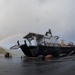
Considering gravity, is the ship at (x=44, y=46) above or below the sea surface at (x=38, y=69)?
above

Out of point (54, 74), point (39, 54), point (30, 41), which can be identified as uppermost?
point (30, 41)

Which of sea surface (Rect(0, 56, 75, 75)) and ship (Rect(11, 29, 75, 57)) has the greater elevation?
ship (Rect(11, 29, 75, 57))

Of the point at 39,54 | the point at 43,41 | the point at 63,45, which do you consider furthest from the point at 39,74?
the point at 63,45

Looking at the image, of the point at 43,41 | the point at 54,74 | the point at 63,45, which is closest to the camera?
the point at 54,74

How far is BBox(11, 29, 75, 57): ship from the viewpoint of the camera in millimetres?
49906

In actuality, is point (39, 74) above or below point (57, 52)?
below

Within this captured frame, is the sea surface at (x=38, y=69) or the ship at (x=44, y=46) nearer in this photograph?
the sea surface at (x=38, y=69)

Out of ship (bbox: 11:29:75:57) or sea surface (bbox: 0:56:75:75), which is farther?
ship (bbox: 11:29:75:57)

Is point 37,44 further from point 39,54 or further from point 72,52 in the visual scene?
point 72,52

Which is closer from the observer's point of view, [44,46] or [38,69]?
[38,69]

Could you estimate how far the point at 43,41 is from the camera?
173 ft

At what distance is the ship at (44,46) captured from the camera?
164 feet

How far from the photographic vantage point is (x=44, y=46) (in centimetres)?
5022

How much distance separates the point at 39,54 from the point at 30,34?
6.63 metres
